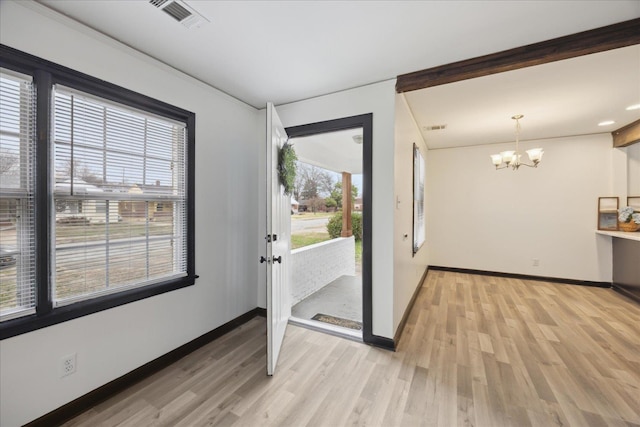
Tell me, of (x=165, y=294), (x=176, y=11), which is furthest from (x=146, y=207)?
(x=176, y=11)

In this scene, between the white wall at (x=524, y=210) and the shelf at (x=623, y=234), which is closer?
the shelf at (x=623, y=234)

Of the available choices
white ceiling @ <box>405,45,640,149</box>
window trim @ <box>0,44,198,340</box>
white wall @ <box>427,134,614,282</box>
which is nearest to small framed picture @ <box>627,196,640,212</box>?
white wall @ <box>427,134,614,282</box>

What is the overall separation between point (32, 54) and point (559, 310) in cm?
575

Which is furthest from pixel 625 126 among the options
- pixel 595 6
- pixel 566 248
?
pixel 595 6

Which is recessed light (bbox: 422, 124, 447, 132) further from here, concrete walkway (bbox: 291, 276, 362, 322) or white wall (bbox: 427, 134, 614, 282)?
concrete walkway (bbox: 291, 276, 362, 322)

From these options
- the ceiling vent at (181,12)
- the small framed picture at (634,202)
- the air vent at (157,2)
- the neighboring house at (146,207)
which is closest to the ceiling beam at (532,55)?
the ceiling vent at (181,12)

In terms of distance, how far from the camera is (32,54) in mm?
1546

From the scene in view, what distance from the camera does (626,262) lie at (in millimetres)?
4047

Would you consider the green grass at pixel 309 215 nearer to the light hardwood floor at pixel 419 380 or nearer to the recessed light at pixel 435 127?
the light hardwood floor at pixel 419 380

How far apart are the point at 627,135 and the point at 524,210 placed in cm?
171

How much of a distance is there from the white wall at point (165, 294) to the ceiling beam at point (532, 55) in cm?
192

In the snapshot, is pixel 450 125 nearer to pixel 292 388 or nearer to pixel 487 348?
pixel 487 348

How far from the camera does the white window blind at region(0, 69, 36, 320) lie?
1480mm

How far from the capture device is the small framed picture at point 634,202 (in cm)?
409
